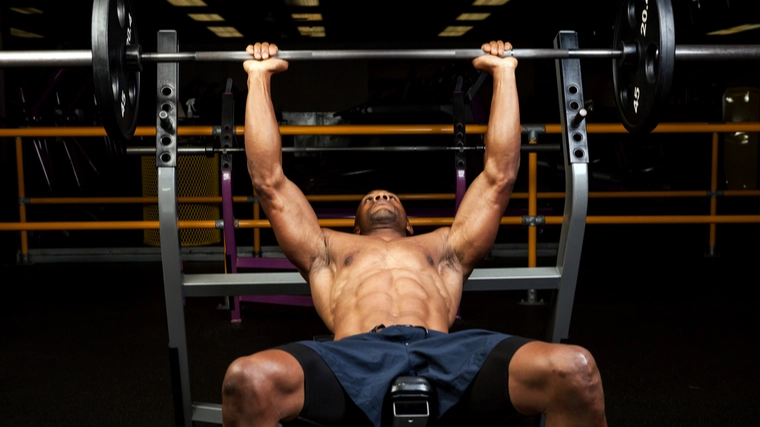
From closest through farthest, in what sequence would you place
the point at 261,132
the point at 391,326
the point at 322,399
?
the point at 322,399, the point at 391,326, the point at 261,132

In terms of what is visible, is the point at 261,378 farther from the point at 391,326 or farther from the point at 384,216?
the point at 384,216

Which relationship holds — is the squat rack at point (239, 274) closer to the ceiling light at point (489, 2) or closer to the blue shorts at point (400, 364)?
the blue shorts at point (400, 364)

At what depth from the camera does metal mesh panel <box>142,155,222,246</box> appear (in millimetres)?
5078

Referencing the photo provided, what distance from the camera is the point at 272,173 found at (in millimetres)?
1863

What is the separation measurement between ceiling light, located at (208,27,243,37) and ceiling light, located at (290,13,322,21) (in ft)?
5.42

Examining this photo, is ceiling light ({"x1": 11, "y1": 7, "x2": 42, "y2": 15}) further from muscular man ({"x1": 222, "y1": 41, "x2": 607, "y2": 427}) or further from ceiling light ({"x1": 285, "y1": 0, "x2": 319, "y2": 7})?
muscular man ({"x1": 222, "y1": 41, "x2": 607, "y2": 427})

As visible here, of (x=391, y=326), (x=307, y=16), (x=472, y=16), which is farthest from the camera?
(x=472, y=16)

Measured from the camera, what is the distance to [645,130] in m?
1.80

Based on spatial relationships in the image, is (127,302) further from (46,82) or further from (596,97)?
(596,97)

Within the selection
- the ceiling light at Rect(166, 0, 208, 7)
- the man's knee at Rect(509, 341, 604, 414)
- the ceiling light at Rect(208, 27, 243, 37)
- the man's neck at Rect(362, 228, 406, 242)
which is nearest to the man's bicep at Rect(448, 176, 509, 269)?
the man's neck at Rect(362, 228, 406, 242)

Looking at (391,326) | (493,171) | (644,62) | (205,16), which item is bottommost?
(391,326)

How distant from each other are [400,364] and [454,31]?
11366 millimetres

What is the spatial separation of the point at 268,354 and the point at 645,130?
114 centimetres

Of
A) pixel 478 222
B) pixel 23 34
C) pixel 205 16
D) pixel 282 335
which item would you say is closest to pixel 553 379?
pixel 478 222
